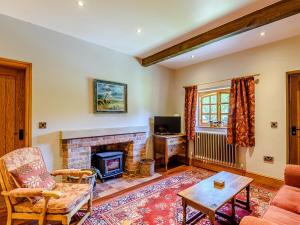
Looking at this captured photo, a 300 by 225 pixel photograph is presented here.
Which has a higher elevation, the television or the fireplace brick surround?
the television

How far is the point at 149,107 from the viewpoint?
4.48 metres

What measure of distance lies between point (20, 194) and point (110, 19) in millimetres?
2462

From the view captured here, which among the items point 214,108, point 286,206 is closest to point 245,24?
point 214,108

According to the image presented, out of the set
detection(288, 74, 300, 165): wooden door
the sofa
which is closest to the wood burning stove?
the sofa

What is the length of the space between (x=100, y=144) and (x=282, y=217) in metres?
2.91

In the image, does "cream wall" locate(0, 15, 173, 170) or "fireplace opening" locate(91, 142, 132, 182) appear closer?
"cream wall" locate(0, 15, 173, 170)

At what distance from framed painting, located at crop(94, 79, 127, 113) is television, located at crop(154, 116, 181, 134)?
98 centimetres

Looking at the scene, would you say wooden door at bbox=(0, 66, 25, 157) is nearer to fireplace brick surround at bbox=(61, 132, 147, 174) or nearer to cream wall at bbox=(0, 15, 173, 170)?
cream wall at bbox=(0, 15, 173, 170)

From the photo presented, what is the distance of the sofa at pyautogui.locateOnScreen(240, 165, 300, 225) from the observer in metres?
1.29

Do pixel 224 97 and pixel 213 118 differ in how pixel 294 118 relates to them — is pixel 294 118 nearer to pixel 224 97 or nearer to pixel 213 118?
pixel 224 97

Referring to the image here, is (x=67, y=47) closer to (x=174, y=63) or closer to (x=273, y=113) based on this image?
(x=174, y=63)

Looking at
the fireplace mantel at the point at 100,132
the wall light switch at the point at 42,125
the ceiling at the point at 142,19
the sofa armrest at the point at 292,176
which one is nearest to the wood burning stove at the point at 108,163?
the fireplace mantel at the point at 100,132

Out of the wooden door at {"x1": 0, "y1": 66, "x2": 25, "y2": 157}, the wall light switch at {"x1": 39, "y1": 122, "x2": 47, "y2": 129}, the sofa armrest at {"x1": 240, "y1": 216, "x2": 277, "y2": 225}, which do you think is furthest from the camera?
the wall light switch at {"x1": 39, "y1": 122, "x2": 47, "y2": 129}

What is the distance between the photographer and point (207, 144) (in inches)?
163
